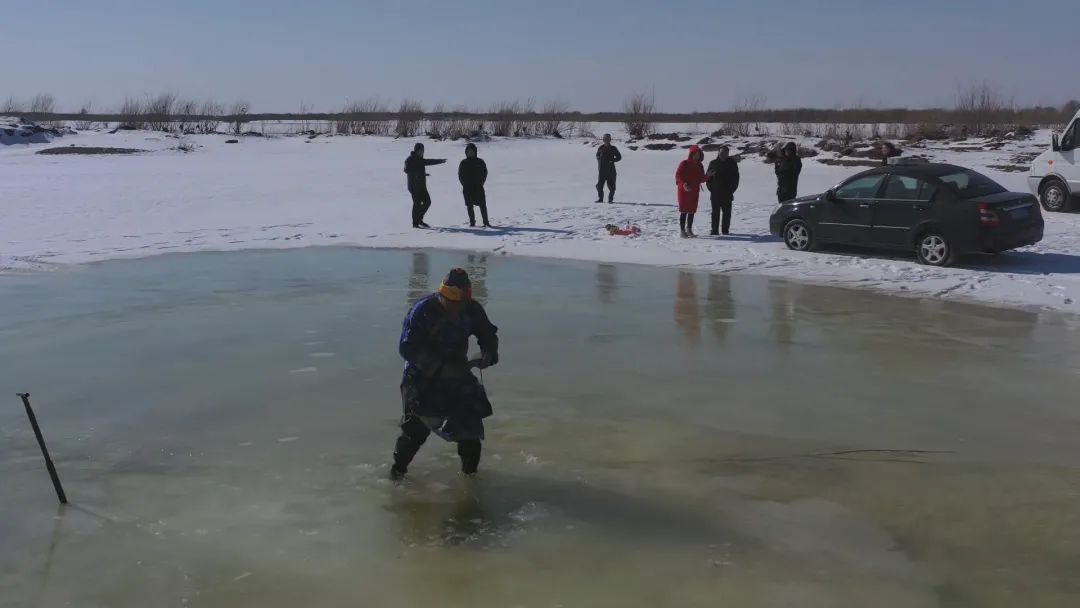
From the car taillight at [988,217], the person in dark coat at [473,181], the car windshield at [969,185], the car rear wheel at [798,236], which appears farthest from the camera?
the person in dark coat at [473,181]

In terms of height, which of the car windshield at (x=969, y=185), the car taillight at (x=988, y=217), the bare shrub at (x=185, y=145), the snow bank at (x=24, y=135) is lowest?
the car taillight at (x=988, y=217)

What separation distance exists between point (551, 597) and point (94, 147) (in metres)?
42.6

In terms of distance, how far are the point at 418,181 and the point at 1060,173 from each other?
12831mm

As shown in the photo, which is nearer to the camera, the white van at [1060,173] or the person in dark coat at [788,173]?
the person in dark coat at [788,173]

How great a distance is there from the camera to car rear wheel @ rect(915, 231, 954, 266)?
14.4 meters

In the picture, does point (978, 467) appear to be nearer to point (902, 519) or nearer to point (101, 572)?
point (902, 519)

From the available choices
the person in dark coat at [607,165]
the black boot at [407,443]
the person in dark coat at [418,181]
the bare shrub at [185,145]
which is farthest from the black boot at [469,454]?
the bare shrub at [185,145]

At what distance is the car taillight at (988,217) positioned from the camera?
45.4 ft

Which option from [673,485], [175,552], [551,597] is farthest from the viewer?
[673,485]

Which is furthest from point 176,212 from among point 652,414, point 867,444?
point 867,444

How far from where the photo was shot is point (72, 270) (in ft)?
51.1

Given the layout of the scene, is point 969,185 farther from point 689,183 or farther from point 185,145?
point 185,145

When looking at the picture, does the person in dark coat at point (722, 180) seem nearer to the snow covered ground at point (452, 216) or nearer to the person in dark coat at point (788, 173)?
the snow covered ground at point (452, 216)

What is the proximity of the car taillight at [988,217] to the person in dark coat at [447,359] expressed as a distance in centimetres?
1011
